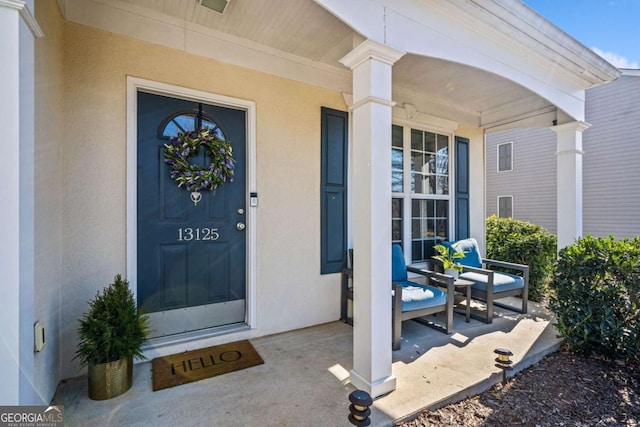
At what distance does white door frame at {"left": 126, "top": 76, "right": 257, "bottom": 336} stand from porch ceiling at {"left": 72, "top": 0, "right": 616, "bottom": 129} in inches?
16.6

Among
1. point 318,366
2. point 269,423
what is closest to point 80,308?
point 269,423

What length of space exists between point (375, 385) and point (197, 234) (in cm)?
187

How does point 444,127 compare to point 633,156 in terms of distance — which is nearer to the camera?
point 444,127

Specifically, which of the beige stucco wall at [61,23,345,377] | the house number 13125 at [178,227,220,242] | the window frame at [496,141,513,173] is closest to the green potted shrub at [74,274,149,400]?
the beige stucco wall at [61,23,345,377]

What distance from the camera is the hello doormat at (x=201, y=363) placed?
219cm

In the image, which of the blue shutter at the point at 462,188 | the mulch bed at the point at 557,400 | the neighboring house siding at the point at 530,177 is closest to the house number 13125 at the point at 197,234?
the mulch bed at the point at 557,400

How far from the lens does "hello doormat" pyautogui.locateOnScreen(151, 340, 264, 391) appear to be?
2189mm

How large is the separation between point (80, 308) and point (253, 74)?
2396 millimetres

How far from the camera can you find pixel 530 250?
14.4ft

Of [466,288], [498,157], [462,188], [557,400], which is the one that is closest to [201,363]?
[557,400]

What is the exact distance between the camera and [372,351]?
200cm

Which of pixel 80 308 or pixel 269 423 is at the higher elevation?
pixel 80 308

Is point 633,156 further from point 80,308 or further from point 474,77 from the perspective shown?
point 80,308

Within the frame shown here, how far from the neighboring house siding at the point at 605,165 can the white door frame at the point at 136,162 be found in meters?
8.61
